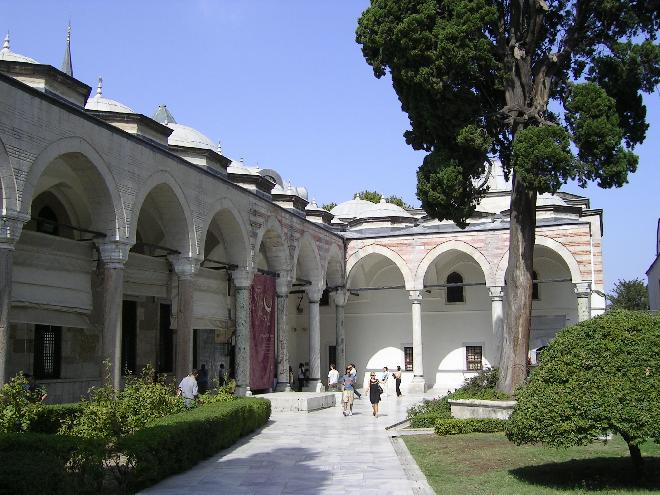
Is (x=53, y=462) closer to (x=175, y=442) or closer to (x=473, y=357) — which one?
(x=175, y=442)

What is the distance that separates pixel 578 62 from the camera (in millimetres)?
12625

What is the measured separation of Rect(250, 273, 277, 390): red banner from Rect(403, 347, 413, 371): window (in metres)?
7.22

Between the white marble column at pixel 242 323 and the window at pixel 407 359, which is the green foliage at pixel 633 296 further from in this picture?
the white marble column at pixel 242 323

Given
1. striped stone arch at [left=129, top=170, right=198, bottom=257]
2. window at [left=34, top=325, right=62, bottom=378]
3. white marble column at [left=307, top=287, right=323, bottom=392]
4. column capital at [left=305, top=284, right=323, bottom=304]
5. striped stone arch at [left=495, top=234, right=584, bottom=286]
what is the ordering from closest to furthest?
striped stone arch at [left=129, top=170, right=198, bottom=257] < window at [left=34, top=325, right=62, bottom=378] < striped stone arch at [left=495, top=234, right=584, bottom=286] < white marble column at [left=307, top=287, right=323, bottom=392] < column capital at [left=305, top=284, right=323, bottom=304]

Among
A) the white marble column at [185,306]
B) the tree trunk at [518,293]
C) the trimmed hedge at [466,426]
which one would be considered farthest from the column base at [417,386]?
the trimmed hedge at [466,426]

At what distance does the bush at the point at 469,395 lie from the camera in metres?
12.4

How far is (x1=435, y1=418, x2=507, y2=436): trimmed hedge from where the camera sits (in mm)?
11281

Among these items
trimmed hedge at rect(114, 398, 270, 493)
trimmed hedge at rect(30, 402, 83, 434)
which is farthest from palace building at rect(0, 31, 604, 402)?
trimmed hedge at rect(114, 398, 270, 493)

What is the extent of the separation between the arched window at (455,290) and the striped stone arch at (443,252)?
2.42 meters

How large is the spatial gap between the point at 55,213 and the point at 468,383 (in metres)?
9.06

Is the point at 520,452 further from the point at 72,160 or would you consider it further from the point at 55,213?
the point at 55,213

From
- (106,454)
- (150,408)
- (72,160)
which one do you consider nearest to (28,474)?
(106,454)

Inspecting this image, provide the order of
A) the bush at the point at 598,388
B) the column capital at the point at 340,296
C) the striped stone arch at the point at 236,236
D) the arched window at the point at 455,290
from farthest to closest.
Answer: the arched window at the point at 455,290, the column capital at the point at 340,296, the striped stone arch at the point at 236,236, the bush at the point at 598,388

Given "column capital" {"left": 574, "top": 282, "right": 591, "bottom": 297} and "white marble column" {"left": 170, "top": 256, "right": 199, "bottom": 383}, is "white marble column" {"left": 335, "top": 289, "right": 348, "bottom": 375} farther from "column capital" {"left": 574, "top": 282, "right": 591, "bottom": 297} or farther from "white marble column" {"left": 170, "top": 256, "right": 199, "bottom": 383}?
"white marble column" {"left": 170, "top": 256, "right": 199, "bottom": 383}
